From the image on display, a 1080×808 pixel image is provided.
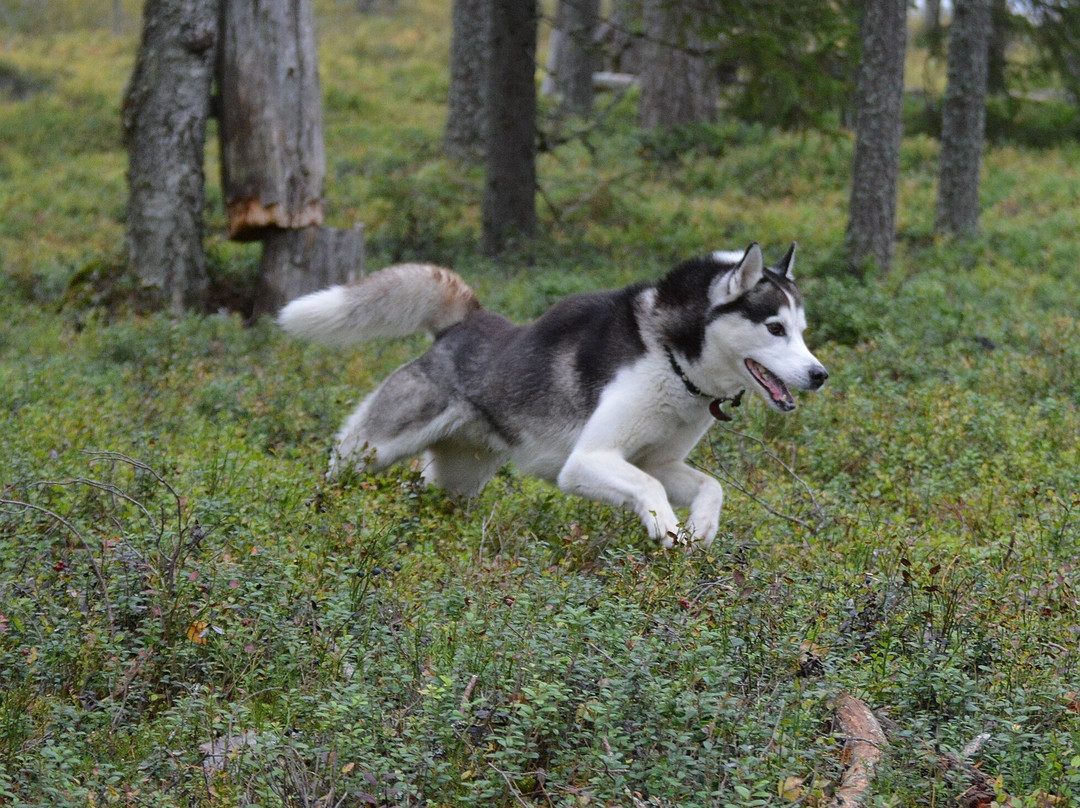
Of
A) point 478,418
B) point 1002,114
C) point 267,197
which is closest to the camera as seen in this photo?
point 478,418

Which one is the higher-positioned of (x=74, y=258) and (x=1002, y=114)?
(x=1002, y=114)

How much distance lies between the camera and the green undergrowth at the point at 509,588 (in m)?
3.51

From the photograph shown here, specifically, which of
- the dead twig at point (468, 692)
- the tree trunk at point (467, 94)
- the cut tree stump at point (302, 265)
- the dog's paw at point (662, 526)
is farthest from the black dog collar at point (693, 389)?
the tree trunk at point (467, 94)

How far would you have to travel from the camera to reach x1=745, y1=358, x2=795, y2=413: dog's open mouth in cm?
603

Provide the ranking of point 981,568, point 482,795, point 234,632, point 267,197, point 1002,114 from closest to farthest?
point 482,795 → point 234,632 → point 981,568 → point 267,197 → point 1002,114

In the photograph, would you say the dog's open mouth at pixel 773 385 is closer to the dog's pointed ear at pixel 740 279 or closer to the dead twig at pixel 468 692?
the dog's pointed ear at pixel 740 279

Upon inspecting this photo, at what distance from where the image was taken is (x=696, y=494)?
640cm

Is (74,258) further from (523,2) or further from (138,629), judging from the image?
(138,629)

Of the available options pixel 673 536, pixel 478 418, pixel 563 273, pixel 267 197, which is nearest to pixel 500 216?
pixel 563 273

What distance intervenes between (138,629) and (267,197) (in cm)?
780

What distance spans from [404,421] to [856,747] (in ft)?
12.6

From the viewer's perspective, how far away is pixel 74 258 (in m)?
13.2

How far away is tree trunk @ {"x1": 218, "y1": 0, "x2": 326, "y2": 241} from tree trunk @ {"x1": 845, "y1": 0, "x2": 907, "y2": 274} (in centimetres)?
631

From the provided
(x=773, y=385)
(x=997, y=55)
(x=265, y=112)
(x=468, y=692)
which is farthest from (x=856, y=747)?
(x=997, y=55)
